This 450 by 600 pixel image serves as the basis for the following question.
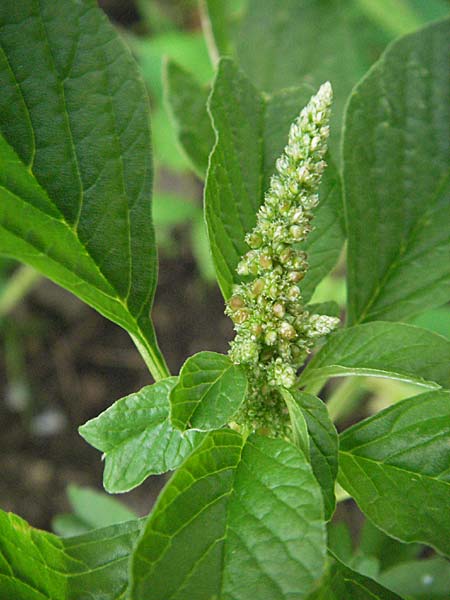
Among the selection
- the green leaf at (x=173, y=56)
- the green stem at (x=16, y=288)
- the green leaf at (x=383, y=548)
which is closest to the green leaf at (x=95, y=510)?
the green leaf at (x=383, y=548)

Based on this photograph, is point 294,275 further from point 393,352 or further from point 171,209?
point 171,209

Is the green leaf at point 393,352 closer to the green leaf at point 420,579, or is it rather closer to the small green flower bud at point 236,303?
the small green flower bud at point 236,303

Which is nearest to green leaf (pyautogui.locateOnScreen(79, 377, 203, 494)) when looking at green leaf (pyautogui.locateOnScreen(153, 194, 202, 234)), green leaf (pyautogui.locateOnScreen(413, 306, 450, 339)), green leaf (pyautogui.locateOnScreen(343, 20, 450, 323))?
green leaf (pyautogui.locateOnScreen(343, 20, 450, 323))

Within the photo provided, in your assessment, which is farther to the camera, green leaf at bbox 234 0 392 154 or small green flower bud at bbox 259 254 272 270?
green leaf at bbox 234 0 392 154

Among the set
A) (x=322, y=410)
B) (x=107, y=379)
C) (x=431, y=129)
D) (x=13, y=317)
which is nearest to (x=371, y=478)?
(x=322, y=410)

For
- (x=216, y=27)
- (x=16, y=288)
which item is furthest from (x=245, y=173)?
(x=16, y=288)

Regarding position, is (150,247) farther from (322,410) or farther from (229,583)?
(229,583)

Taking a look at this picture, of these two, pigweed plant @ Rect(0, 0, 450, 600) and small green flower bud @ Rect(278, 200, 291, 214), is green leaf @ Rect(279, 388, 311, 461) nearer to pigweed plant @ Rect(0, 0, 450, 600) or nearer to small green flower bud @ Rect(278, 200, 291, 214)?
pigweed plant @ Rect(0, 0, 450, 600)
